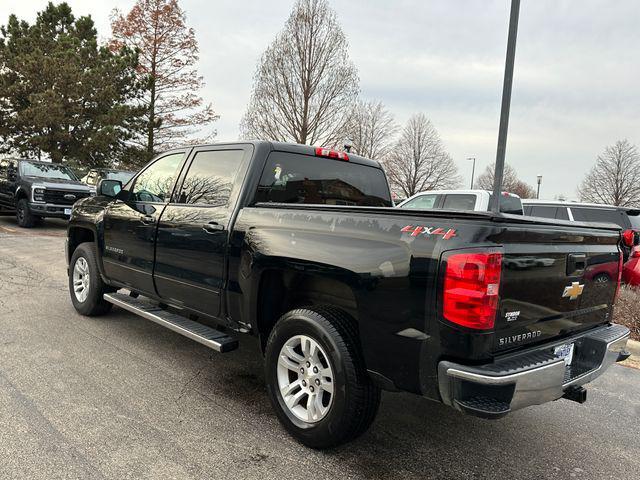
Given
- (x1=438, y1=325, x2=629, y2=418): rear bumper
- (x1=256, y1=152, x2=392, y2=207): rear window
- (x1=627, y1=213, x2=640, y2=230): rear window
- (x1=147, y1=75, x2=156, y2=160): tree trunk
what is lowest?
(x1=438, y1=325, x2=629, y2=418): rear bumper

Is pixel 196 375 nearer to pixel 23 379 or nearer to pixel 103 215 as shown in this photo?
pixel 23 379

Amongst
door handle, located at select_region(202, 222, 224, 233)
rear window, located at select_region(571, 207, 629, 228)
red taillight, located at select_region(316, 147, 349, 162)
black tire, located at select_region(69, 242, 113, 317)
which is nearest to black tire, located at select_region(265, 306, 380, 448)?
door handle, located at select_region(202, 222, 224, 233)

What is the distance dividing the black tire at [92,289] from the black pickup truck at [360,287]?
113cm

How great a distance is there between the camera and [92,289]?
5.23m

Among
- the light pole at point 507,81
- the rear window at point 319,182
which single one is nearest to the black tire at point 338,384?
the rear window at point 319,182

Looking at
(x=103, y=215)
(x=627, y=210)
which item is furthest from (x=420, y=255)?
(x=627, y=210)

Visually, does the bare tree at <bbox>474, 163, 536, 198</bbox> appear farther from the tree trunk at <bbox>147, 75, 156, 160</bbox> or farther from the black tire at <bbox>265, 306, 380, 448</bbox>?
the black tire at <bbox>265, 306, 380, 448</bbox>

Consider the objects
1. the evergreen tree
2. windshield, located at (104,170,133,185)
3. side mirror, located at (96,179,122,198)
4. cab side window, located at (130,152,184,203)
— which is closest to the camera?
cab side window, located at (130,152,184,203)

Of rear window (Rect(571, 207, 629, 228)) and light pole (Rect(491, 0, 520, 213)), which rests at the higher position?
light pole (Rect(491, 0, 520, 213))

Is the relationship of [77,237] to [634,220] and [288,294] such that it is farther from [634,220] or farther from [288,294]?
[634,220]

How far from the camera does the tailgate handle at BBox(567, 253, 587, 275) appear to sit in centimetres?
275

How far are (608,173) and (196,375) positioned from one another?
3110 cm

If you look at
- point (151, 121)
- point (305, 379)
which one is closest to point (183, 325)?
point (305, 379)

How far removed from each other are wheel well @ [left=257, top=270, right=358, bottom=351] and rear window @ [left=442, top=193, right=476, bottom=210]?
233 inches
